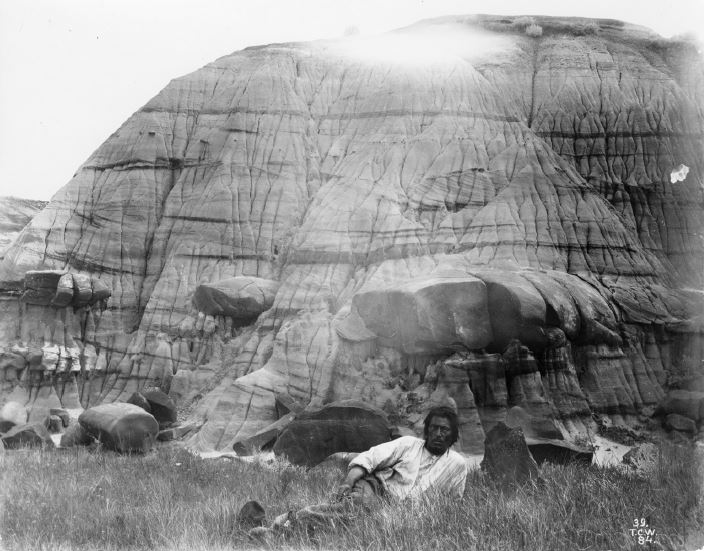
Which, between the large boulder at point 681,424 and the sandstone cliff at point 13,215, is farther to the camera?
the sandstone cliff at point 13,215

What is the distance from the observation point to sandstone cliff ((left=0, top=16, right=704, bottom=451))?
21641mm

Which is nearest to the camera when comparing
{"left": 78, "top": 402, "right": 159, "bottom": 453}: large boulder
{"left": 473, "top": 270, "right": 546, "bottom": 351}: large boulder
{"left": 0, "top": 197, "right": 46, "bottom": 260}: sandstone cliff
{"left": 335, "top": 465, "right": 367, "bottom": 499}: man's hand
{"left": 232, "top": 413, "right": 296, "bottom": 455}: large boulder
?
{"left": 335, "top": 465, "right": 367, "bottom": 499}: man's hand

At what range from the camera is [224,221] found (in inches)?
1254

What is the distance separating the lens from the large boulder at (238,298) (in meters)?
28.3

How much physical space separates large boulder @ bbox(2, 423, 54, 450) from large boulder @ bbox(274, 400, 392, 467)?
6029 mm

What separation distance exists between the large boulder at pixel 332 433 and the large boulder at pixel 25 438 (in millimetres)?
6029

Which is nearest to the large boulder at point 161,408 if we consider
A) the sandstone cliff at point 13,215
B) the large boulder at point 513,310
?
the large boulder at point 513,310

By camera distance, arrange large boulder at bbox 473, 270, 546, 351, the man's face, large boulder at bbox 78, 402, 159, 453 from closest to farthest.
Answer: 1. the man's face
2. large boulder at bbox 78, 402, 159, 453
3. large boulder at bbox 473, 270, 546, 351

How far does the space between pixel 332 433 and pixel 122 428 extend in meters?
5.29

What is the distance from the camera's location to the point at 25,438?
65.3 ft

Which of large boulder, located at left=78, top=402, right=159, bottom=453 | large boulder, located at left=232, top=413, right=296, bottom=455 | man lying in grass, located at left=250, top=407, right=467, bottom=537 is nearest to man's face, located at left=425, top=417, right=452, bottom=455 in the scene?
man lying in grass, located at left=250, top=407, right=467, bottom=537

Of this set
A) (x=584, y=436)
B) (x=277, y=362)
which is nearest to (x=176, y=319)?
(x=277, y=362)

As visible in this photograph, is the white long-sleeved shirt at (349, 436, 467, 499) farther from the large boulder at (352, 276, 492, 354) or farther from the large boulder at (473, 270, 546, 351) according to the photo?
the large boulder at (473, 270, 546, 351)

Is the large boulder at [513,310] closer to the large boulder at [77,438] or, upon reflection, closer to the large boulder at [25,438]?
the large boulder at [77,438]
